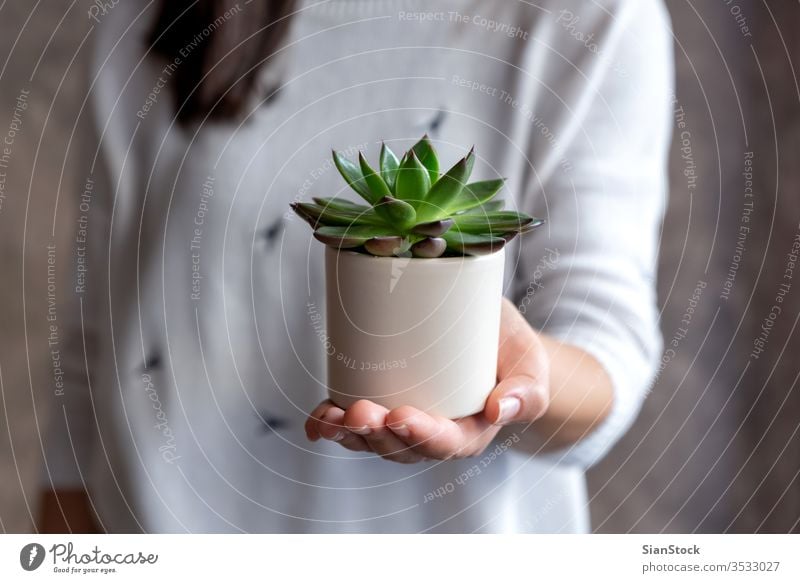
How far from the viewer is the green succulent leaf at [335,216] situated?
28 centimetres

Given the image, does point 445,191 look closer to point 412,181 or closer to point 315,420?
point 412,181

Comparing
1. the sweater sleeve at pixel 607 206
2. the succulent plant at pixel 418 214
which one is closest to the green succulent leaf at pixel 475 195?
the succulent plant at pixel 418 214

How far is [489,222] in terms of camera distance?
0.28 metres

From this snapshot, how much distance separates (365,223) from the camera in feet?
0.93

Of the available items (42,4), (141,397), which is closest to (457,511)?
(141,397)

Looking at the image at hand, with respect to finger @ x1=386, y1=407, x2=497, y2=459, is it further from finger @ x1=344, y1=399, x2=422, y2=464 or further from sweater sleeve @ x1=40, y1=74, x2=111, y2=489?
sweater sleeve @ x1=40, y1=74, x2=111, y2=489

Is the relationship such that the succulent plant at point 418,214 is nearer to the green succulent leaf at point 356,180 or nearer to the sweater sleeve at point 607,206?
the green succulent leaf at point 356,180

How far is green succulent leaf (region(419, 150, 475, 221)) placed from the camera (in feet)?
0.89

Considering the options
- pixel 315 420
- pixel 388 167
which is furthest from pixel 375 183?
pixel 315 420

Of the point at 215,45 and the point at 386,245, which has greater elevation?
the point at 215,45

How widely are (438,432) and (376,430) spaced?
2 cm

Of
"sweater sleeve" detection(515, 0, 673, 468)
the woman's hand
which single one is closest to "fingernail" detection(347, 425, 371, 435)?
the woman's hand
